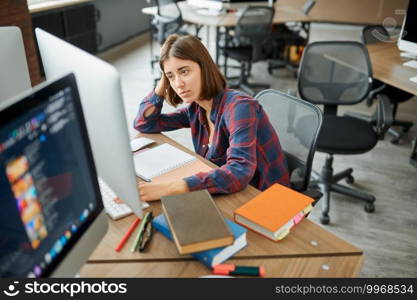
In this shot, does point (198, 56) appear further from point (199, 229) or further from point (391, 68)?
point (391, 68)

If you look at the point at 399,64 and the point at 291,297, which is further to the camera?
the point at 399,64

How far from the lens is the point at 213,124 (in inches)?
65.3

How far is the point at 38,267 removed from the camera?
0.78m

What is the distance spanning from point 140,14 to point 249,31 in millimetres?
3278

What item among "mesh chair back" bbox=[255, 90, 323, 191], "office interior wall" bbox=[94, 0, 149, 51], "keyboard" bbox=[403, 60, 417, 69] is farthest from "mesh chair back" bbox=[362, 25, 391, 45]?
"office interior wall" bbox=[94, 0, 149, 51]

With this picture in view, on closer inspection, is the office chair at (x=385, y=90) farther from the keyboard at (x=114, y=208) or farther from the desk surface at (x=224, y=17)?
the keyboard at (x=114, y=208)

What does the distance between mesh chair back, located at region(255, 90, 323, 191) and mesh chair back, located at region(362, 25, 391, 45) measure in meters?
1.97

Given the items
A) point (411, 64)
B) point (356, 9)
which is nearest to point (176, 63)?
point (411, 64)

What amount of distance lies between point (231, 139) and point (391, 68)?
1.92 meters

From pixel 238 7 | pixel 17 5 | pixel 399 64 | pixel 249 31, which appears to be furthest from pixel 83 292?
Answer: pixel 238 7

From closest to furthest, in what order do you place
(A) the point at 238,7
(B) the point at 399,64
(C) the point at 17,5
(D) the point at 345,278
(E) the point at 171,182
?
1. (D) the point at 345,278
2. (E) the point at 171,182
3. (B) the point at 399,64
4. (C) the point at 17,5
5. (A) the point at 238,7

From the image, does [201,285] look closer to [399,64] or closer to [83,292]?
[83,292]

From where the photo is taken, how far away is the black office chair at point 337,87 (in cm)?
249

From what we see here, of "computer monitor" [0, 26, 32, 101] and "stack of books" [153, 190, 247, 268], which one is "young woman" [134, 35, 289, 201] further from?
"computer monitor" [0, 26, 32, 101]
